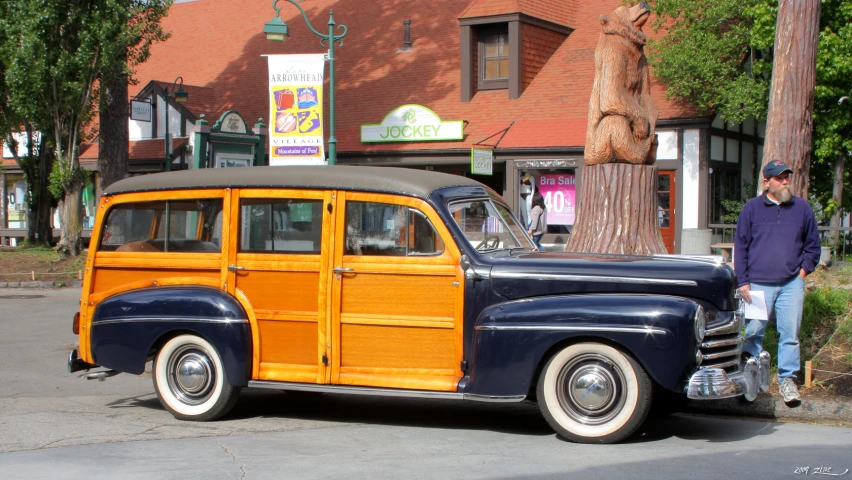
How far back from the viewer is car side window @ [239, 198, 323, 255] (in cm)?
725

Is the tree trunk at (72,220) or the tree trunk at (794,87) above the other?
the tree trunk at (794,87)

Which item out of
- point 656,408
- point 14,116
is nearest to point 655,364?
point 656,408

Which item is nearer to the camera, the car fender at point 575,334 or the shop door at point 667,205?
the car fender at point 575,334

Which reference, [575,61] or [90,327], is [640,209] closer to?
[90,327]

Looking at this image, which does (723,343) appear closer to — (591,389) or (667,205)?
(591,389)

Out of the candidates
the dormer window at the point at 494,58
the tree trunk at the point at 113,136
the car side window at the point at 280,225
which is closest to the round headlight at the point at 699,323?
the car side window at the point at 280,225

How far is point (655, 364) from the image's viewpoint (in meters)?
6.20

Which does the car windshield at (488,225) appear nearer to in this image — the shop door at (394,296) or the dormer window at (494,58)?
the shop door at (394,296)

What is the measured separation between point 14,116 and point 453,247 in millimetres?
23475

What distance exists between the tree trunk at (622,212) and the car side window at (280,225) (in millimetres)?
3919

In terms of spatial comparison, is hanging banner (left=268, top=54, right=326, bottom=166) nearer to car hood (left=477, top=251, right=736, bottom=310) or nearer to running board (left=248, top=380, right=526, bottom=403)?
running board (left=248, top=380, right=526, bottom=403)

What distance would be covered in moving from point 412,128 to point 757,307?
18.6m

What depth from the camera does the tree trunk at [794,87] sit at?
31.9ft

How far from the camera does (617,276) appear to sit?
255 inches
